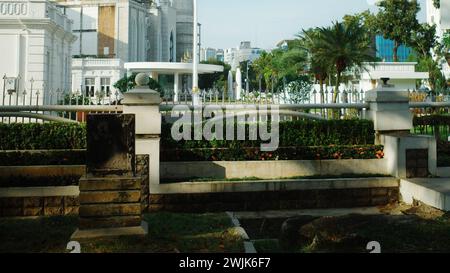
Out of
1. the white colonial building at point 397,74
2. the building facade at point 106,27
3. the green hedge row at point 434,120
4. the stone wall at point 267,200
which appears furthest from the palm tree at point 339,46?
the building facade at point 106,27

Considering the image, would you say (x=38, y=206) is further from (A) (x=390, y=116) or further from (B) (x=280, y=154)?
(A) (x=390, y=116)

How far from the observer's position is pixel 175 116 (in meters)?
9.96

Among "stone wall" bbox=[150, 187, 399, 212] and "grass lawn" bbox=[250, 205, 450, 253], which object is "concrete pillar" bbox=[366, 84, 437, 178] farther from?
"grass lawn" bbox=[250, 205, 450, 253]

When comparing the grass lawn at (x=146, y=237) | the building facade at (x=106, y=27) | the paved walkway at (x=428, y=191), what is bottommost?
the grass lawn at (x=146, y=237)

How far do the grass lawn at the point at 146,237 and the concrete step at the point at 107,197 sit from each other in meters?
0.48

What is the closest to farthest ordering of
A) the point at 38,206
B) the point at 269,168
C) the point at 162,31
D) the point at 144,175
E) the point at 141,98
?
the point at 38,206, the point at 144,175, the point at 141,98, the point at 269,168, the point at 162,31

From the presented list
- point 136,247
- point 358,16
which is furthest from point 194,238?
point 358,16

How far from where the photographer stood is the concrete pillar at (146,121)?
8500 mm

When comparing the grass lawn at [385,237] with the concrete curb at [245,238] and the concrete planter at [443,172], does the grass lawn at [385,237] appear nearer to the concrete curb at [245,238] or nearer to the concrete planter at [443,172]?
the concrete curb at [245,238]

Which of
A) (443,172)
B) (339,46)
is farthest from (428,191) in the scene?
(339,46)

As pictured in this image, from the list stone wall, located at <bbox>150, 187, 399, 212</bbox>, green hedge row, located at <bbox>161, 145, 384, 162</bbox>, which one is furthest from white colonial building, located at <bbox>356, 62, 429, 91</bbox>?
stone wall, located at <bbox>150, 187, 399, 212</bbox>

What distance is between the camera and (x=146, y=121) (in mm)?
8523

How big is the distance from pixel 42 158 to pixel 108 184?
3.50m
